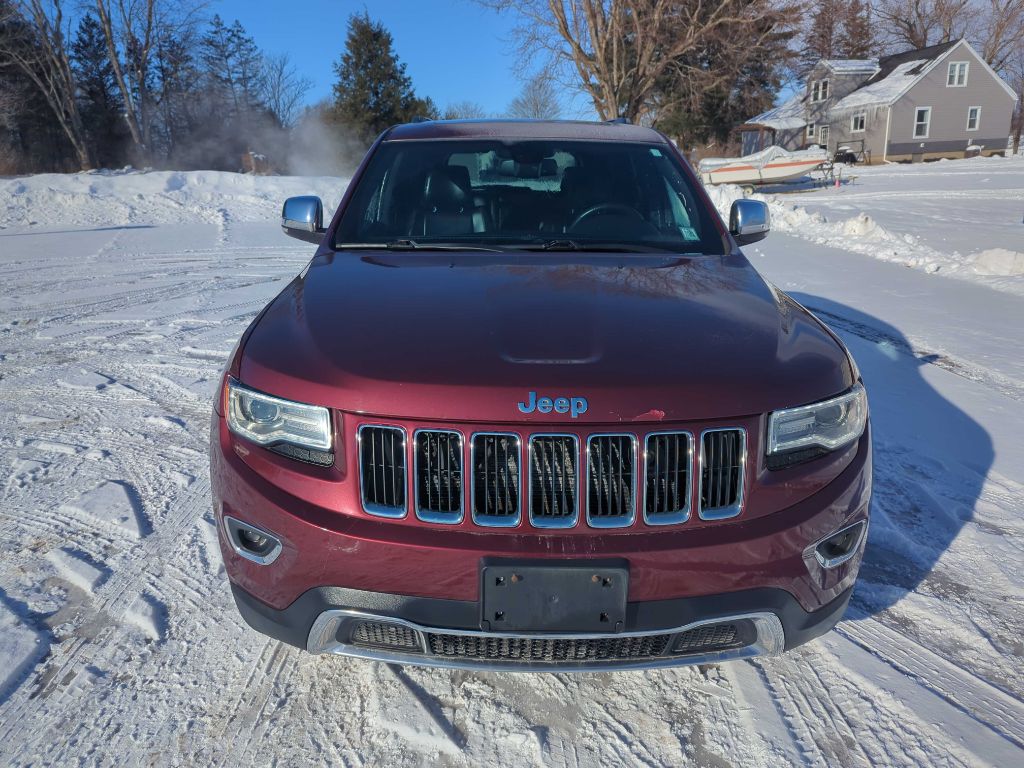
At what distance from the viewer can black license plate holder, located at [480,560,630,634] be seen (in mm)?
1735

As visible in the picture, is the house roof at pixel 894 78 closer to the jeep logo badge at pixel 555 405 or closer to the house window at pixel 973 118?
the house window at pixel 973 118

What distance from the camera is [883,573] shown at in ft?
9.02

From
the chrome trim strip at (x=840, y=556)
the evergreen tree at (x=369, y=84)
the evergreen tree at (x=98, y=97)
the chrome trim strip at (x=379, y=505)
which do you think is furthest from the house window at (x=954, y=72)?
the chrome trim strip at (x=379, y=505)

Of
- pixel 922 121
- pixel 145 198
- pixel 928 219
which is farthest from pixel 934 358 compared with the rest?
pixel 922 121

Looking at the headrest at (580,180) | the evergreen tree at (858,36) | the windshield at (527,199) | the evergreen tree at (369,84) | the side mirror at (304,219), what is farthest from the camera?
the evergreen tree at (858,36)

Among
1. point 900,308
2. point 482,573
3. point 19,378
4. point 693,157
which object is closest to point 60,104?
point 693,157

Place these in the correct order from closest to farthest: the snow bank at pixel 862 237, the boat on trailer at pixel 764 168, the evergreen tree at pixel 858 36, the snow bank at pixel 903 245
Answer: the snow bank at pixel 903 245 → the snow bank at pixel 862 237 → the boat on trailer at pixel 764 168 → the evergreen tree at pixel 858 36

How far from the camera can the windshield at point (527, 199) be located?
297 centimetres

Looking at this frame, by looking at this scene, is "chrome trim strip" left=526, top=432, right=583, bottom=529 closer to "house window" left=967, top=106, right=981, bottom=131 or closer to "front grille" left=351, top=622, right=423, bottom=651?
"front grille" left=351, top=622, right=423, bottom=651

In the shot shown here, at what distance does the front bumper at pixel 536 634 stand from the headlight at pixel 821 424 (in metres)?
0.39

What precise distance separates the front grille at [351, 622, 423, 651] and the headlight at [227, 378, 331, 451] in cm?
46

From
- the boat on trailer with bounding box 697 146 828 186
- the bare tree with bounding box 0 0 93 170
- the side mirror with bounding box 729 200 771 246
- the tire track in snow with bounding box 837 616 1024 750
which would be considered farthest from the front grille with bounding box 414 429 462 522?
the bare tree with bounding box 0 0 93 170

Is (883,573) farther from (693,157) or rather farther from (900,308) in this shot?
(693,157)

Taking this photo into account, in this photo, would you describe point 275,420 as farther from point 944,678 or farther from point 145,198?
point 145,198
